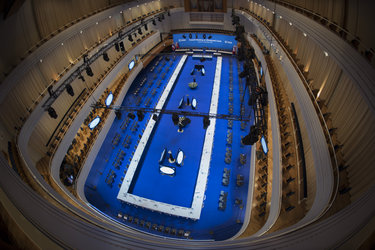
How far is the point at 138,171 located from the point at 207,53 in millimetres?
18699

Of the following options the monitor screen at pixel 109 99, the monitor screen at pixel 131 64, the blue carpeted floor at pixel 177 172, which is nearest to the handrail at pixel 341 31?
the blue carpeted floor at pixel 177 172

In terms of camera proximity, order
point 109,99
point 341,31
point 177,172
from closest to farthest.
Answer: point 341,31
point 177,172
point 109,99

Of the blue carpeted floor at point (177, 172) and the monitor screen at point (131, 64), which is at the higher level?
the monitor screen at point (131, 64)

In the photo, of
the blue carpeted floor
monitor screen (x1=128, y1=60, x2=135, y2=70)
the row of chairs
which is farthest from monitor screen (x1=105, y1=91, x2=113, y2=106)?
the row of chairs

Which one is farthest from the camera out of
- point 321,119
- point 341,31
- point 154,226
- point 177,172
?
point 177,172

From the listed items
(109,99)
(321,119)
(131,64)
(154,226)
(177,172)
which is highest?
(131,64)

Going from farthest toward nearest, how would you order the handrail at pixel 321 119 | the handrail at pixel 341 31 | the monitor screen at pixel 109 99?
the monitor screen at pixel 109 99 → the handrail at pixel 341 31 → the handrail at pixel 321 119

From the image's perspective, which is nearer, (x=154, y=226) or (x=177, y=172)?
(x=154, y=226)

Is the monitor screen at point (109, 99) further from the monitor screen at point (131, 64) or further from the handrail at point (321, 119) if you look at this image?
the handrail at point (321, 119)

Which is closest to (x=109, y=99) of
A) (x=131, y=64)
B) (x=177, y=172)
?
(x=131, y=64)

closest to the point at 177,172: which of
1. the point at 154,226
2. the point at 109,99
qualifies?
the point at 154,226

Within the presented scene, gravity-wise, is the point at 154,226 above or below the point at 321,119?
below

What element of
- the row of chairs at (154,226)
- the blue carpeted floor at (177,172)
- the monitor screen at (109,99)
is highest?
the monitor screen at (109,99)

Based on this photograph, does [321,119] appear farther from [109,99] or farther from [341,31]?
[109,99]
